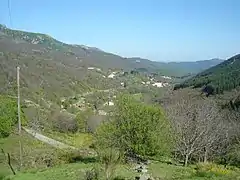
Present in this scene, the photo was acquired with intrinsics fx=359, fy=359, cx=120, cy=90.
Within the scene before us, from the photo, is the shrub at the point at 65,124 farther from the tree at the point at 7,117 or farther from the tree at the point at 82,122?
the tree at the point at 7,117

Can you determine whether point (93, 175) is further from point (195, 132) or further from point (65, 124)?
point (65, 124)

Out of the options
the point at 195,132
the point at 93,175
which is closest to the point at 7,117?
the point at 195,132

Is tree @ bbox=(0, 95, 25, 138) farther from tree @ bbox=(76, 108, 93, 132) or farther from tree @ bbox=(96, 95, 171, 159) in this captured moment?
tree @ bbox=(76, 108, 93, 132)

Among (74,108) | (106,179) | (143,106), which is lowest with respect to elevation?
(74,108)

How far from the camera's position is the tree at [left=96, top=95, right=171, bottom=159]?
22391mm

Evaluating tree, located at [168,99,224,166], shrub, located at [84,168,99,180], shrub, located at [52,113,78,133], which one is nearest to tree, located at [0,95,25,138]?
shrub, located at [52,113,78,133]

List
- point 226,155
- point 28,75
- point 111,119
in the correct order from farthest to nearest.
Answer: point 28,75 → point 226,155 → point 111,119

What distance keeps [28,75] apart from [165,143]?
9720 cm

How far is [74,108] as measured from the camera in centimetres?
9956

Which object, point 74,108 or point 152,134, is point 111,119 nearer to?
point 152,134

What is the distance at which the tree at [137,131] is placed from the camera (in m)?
22.4

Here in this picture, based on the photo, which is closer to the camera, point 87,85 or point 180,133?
point 180,133

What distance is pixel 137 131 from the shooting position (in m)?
22.6

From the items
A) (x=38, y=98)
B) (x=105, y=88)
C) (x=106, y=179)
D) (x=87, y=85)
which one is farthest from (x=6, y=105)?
(x=105, y=88)
